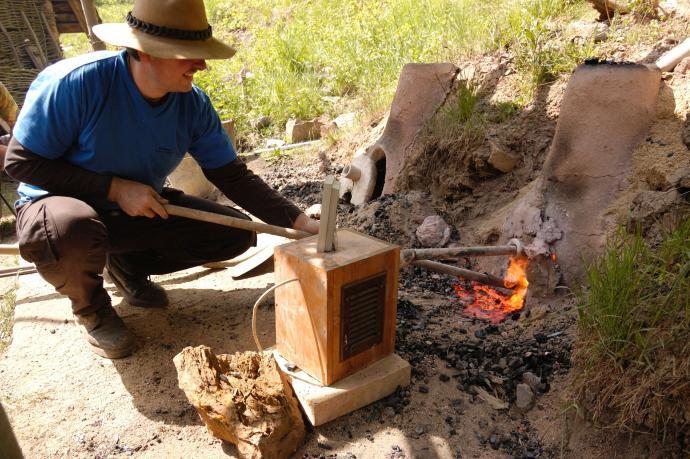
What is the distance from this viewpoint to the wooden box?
7.34 ft

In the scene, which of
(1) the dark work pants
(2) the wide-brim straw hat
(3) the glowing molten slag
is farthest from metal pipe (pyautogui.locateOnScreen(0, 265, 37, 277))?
(3) the glowing molten slag

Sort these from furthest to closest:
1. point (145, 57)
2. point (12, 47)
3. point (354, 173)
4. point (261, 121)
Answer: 1. point (12, 47)
2. point (261, 121)
3. point (354, 173)
4. point (145, 57)

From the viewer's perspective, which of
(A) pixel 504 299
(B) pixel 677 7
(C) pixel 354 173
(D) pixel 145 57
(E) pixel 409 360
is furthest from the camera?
(C) pixel 354 173

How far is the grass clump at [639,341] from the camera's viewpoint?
1.83 m

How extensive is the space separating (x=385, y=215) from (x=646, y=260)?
2.34 metres

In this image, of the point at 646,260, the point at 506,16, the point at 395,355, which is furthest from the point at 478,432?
the point at 506,16

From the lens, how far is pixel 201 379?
7.47 feet

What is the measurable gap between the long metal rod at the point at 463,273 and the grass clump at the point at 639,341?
0.89 metres

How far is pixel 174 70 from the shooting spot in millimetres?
2619

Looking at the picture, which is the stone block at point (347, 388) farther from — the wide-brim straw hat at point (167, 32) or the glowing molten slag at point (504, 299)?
the wide-brim straw hat at point (167, 32)

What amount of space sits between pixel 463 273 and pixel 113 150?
207cm

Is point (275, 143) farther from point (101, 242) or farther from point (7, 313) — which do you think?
point (101, 242)

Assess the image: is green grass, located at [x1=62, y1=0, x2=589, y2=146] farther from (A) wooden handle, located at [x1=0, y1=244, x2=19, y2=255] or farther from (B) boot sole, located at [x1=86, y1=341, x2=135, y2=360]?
(A) wooden handle, located at [x1=0, y1=244, x2=19, y2=255]

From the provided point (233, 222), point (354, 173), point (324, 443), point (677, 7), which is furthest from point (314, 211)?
point (677, 7)
